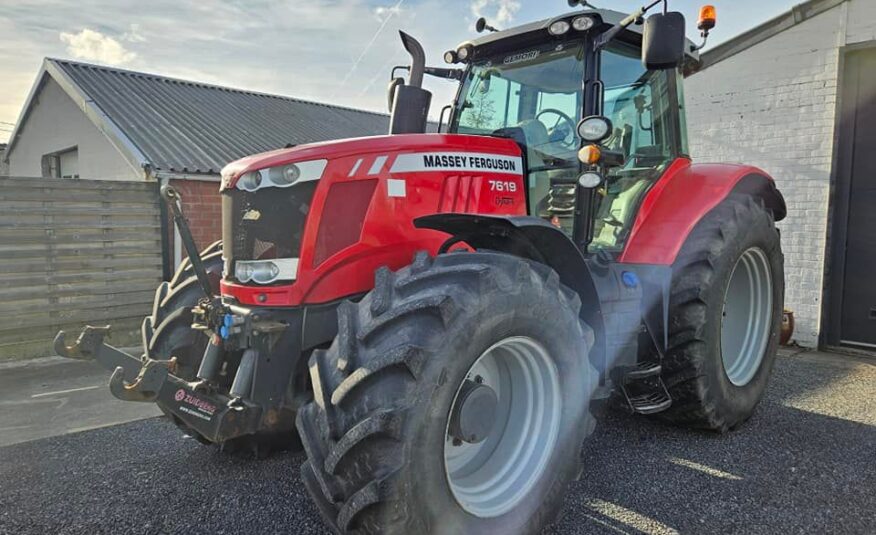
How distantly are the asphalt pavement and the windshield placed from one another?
1509 millimetres

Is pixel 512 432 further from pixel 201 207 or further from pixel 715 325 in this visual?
pixel 201 207

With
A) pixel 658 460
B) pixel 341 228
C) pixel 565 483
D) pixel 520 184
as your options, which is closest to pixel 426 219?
pixel 341 228

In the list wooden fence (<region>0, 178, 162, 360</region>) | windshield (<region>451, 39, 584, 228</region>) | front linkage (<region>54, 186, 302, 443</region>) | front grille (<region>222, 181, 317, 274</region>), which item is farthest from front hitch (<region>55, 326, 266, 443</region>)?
wooden fence (<region>0, 178, 162, 360</region>)

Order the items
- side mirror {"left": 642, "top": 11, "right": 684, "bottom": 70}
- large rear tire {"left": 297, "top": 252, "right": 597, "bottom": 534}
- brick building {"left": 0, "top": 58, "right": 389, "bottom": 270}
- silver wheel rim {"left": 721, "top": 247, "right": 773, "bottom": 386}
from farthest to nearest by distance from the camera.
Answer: brick building {"left": 0, "top": 58, "right": 389, "bottom": 270}, silver wheel rim {"left": 721, "top": 247, "right": 773, "bottom": 386}, side mirror {"left": 642, "top": 11, "right": 684, "bottom": 70}, large rear tire {"left": 297, "top": 252, "right": 597, "bottom": 534}

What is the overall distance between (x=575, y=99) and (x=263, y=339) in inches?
84.3

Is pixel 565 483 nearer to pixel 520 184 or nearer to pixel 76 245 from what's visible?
pixel 520 184

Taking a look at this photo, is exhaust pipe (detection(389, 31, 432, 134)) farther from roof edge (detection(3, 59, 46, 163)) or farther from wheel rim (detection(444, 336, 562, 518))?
roof edge (detection(3, 59, 46, 163))

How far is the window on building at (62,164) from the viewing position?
40.1ft

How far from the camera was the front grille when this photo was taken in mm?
2477

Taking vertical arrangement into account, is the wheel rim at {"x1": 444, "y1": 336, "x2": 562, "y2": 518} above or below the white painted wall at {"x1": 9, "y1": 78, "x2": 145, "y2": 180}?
below

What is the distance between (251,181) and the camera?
2.54 meters

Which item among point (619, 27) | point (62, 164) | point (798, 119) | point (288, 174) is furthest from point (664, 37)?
point (62, 164)

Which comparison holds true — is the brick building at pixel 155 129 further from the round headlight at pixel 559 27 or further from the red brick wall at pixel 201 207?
the round headlight at pixel 559 27

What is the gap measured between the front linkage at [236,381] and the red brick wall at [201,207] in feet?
22.3
